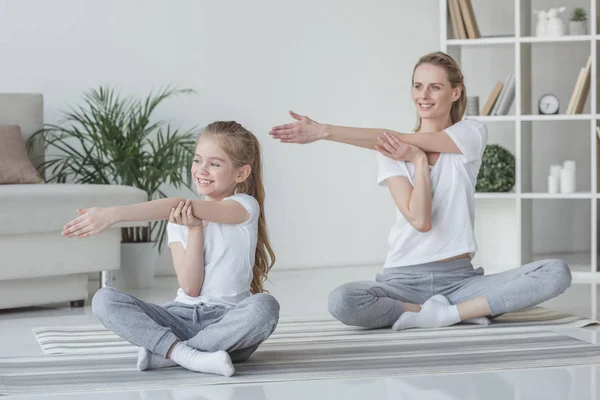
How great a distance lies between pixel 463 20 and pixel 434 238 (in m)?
1.99

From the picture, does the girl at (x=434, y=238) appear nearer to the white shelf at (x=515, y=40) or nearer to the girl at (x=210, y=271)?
the girl at (x=210, y=271)

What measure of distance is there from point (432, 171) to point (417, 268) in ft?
1.02

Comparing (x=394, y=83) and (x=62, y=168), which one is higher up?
(x=394, y=83)

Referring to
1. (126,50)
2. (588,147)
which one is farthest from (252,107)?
(588,147)

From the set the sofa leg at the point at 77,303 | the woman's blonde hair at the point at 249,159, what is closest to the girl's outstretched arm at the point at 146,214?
the woman's blonde hair at the point at 249,159

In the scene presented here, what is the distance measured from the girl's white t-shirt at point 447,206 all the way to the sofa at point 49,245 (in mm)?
1195

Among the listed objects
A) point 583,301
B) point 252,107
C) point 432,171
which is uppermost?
point 252,107

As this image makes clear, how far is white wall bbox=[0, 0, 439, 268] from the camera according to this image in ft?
15.2

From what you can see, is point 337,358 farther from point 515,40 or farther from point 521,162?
point 515,40

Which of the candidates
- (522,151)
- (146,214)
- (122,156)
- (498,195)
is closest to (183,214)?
(146,214)

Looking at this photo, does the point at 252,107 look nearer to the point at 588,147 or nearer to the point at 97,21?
the point at 97,21

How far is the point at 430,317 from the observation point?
9.62ft

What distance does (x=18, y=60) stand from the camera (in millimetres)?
4547

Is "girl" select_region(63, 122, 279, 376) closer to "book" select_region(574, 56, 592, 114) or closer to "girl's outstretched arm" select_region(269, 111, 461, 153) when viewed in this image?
"girl's outstretched arm" select_region(269, 111, 461, 153)
